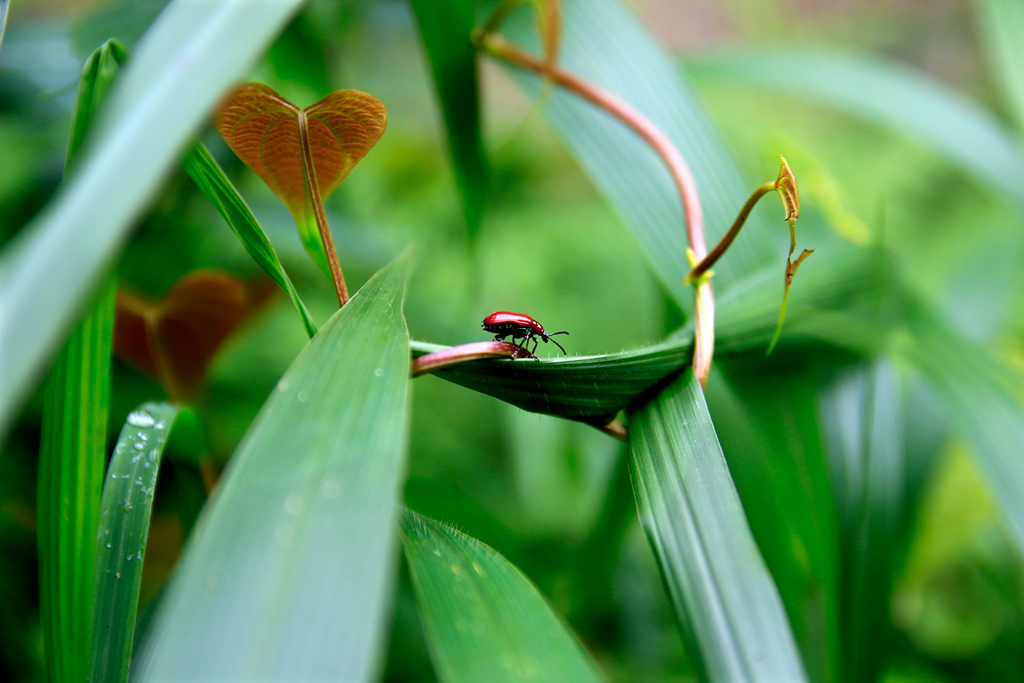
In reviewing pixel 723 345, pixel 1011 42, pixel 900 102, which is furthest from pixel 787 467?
pixel 1011 42

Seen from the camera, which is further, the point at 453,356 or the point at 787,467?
the point at 787,467

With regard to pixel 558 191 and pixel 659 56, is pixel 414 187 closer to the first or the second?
pixel 558 191

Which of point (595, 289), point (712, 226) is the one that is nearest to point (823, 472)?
point (712, 226)

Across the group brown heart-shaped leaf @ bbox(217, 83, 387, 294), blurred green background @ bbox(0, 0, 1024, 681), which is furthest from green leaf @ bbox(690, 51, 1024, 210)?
brown heart-shaped leaf @ bbox(217, 83, 387, 294)

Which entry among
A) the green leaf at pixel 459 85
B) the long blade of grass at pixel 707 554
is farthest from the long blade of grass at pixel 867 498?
the green leaf at pixel 459 85

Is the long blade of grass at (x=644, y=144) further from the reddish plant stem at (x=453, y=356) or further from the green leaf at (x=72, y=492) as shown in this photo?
the green leaf at (x=72, y=492)

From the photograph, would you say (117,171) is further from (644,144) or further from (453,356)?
(644,144)
